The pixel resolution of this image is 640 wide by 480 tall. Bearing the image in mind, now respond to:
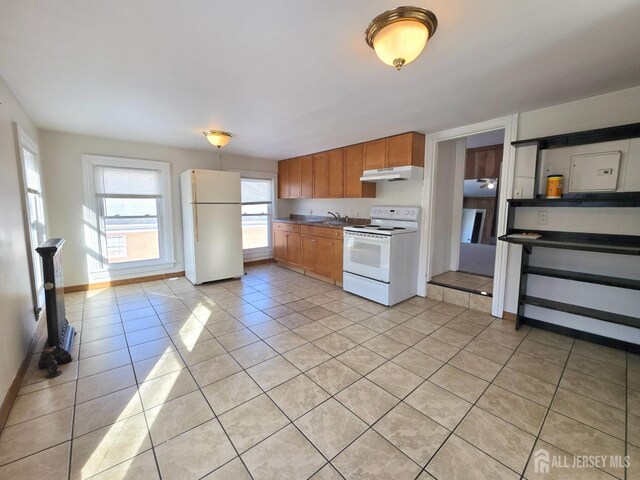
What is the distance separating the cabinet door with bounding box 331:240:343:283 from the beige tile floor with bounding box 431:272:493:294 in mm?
1358

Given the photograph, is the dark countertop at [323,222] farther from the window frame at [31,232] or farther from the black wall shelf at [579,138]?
the window frame at [31,232]

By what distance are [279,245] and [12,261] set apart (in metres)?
3.90

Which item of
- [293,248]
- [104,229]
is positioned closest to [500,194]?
[293,248]

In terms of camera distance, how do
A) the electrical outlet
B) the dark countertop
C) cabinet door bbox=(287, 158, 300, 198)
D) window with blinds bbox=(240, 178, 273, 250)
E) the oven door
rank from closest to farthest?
the electrical outlet, the oven door, the dark countertop, cabinet door bbox=(287, 158, 300, 198), window with blinds bbox=(240, 178, 273, 250)

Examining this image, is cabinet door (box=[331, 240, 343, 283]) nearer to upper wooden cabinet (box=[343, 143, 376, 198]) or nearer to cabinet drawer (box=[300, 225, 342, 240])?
cabinet drawer (box=[300, 225, 342, 240])

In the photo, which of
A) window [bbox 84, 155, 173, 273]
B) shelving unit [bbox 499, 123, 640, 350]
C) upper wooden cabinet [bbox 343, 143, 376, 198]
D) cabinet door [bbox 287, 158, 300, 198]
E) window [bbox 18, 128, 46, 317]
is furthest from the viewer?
cabinet door [bbox 287, 158, 300, 198]

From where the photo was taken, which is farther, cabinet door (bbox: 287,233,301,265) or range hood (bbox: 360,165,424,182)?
cabinet door (bbox: 287,233,301,265)

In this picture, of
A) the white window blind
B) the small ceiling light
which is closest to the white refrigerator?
the white window blind

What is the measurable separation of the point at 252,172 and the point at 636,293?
18.4 feet

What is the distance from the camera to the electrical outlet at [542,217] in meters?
2.82

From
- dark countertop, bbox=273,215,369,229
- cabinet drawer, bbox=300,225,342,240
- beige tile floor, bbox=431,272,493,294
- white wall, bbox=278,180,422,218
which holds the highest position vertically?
white wall, bbox=278,180,422,218

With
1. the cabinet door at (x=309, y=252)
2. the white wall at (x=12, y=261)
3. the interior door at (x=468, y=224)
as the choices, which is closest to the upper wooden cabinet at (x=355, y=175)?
the cabinet door at (x=309, y=252)

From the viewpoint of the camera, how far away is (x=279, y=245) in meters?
5.70

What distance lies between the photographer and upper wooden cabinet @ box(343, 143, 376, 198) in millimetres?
4227
